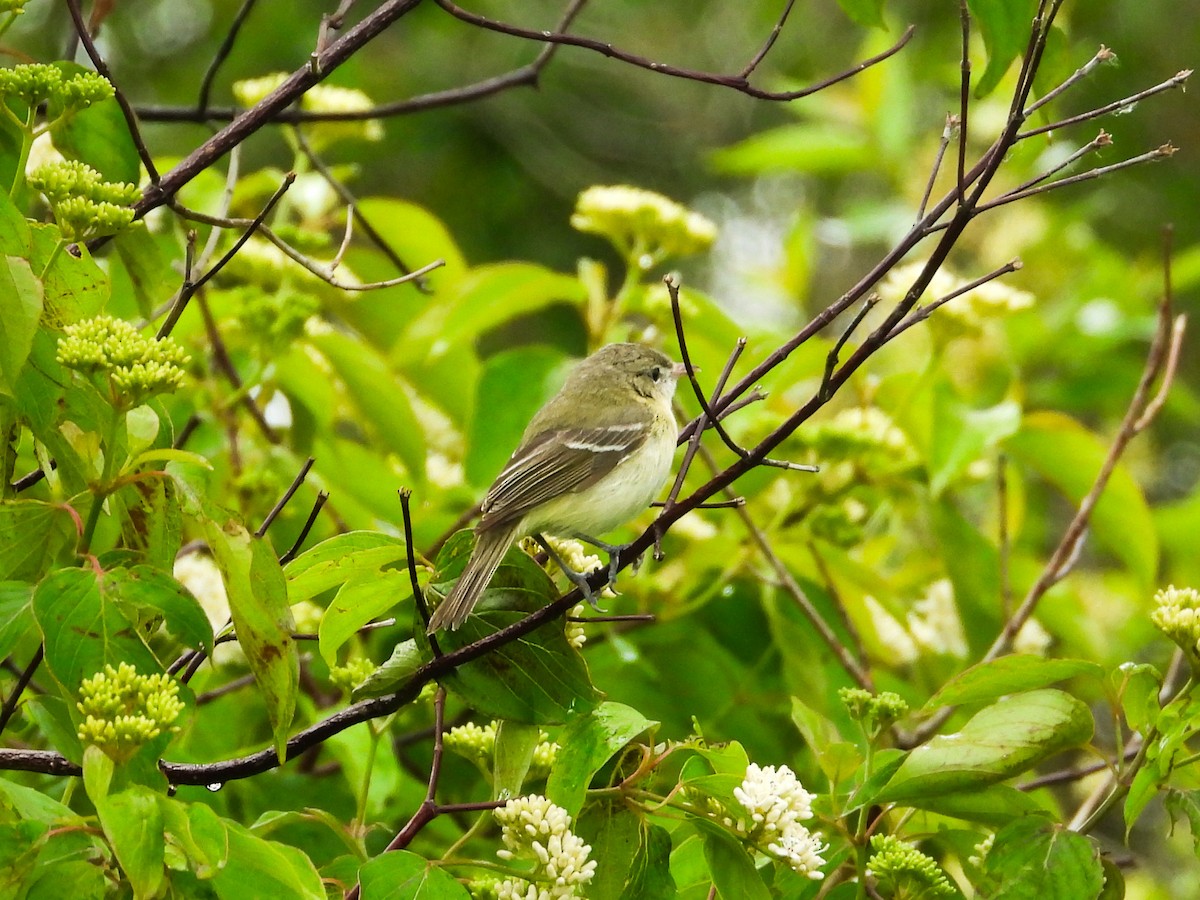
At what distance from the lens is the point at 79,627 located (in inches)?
63.7

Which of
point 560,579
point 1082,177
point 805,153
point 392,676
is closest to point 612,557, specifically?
point 560,579

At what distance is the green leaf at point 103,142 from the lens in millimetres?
2174

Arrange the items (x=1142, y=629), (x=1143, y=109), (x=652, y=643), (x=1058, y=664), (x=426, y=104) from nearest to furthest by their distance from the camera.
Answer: (x=1058, y=664) → (x=426, y=104) → (x=652, y=643) → (x=1142, y=629) → (x=1143, y=109)

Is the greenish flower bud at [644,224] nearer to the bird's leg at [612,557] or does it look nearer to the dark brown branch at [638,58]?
the bird's leg at [612,557]

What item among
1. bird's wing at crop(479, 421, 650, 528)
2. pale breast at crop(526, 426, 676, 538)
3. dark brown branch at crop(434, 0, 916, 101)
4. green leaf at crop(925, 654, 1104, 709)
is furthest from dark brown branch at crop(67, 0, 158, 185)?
green leaf at crop(925, 654, 1104, 709)

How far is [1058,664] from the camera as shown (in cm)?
191

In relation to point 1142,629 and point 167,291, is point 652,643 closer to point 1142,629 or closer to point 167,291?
point 167,291

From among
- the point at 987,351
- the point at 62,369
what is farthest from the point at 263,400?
the point at 987,351

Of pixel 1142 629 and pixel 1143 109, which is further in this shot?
pixel 1143 109

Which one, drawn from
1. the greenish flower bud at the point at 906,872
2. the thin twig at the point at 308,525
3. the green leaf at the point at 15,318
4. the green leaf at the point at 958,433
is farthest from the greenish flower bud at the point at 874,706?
the green leaf at the point at 15,318

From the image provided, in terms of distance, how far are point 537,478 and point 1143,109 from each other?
667 centimetres

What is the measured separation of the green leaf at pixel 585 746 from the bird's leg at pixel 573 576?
0.19 meters

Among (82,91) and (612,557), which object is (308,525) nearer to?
(82,91)

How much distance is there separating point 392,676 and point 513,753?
0.22 meters
